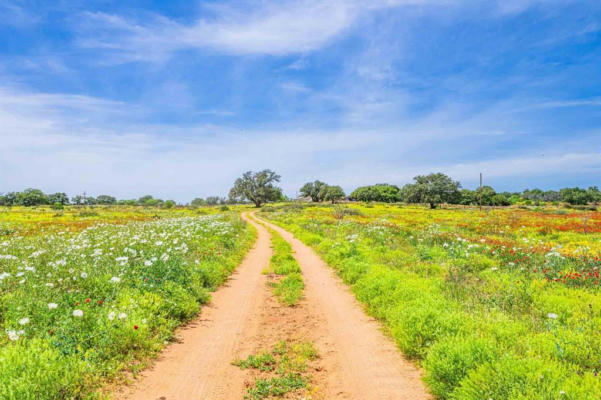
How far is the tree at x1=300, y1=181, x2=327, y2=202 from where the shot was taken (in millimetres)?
149100

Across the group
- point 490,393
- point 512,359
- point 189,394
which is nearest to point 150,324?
point 189,394

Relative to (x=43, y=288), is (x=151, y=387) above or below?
below

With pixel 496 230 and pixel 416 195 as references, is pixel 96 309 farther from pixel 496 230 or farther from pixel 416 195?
pixel 416 195

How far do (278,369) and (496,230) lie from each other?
26.3 meters

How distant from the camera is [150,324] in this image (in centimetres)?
636

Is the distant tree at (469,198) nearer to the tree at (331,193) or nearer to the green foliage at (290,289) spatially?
the tree at (331,193)

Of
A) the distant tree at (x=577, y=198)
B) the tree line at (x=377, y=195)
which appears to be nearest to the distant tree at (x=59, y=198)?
the tree line at (x=377, y=195)

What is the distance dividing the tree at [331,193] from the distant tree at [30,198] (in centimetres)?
12153

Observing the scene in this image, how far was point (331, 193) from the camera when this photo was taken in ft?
452

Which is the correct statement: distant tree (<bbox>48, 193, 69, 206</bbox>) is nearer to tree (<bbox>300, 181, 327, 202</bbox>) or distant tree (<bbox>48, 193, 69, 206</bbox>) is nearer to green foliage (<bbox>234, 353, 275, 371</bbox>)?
tree (<bbox>300, 181, 327, 202</bbox>)

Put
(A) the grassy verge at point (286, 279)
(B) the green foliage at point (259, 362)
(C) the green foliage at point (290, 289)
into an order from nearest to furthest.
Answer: (B) the green foliage at point (259, 362)
(C) the green foliage at point (290, 289)
(A) the grassy verge at point (286, 279)

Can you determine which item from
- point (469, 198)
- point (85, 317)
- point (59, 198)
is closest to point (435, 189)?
point (469, 198)

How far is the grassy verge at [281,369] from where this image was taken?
468 cm

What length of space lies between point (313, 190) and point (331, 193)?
17276mm
